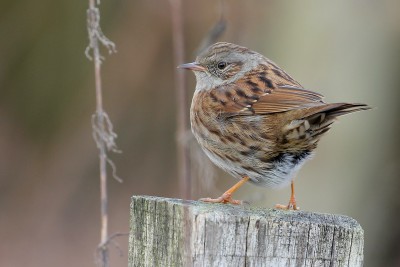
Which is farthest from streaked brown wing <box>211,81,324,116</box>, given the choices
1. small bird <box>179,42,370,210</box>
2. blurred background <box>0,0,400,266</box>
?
blurred background <box>0,0,400,266</box>

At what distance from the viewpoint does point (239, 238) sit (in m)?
3.22

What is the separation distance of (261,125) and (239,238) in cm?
206

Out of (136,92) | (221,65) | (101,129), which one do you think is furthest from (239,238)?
(136,92)

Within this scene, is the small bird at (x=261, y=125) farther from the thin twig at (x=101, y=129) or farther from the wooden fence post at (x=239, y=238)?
the wooden fence post at (x=239, y=238)

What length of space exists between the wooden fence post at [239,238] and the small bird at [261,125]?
4.90 feet

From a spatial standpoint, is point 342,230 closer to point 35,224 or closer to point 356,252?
point 356,252

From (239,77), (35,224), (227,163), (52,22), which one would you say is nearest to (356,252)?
(227,163)

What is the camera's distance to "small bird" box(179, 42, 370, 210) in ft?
16.5

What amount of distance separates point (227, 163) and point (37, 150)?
4.81 m

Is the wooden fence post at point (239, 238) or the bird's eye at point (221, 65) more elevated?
the bird's eye at point (221, 65)

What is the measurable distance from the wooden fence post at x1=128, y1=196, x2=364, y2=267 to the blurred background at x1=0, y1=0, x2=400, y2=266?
19.9ft

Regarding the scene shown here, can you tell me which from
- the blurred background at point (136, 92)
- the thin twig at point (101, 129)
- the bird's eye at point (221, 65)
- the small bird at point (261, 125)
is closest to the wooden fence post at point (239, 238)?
the thin twig at point (101, 129)

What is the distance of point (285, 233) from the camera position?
10.6 ft

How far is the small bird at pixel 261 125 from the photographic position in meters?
5.03
